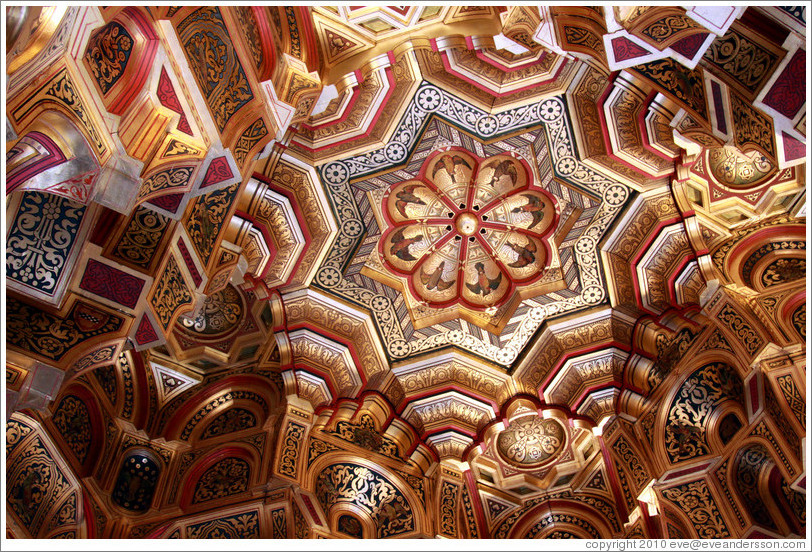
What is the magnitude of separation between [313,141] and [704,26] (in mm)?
4412

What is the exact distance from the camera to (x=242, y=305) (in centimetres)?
1099

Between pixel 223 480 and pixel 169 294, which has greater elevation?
pixel 169 294

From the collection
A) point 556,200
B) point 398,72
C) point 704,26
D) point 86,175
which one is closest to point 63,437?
point 86,175

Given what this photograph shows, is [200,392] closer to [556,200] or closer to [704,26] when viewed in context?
[556,200]

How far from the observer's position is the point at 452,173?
1048 cm

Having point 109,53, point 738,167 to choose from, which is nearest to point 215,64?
point 109,53

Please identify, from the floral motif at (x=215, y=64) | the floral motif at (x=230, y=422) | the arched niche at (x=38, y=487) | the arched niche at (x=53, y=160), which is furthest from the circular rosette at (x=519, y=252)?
the arched niche at (x=53, y=160)

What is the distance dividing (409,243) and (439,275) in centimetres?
60

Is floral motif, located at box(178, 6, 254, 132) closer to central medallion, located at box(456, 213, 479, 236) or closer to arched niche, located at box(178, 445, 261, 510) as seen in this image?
central medallion, located at box(456, 213, 479, 236)

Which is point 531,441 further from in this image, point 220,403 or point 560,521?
point 220,403

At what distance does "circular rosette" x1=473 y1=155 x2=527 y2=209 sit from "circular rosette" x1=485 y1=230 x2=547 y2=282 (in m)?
0.55

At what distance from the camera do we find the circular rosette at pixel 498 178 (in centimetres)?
1033

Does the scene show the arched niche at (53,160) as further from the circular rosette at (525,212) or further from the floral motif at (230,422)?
the circular rosette at (525,212)

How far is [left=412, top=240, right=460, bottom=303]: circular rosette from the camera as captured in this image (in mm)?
11156
